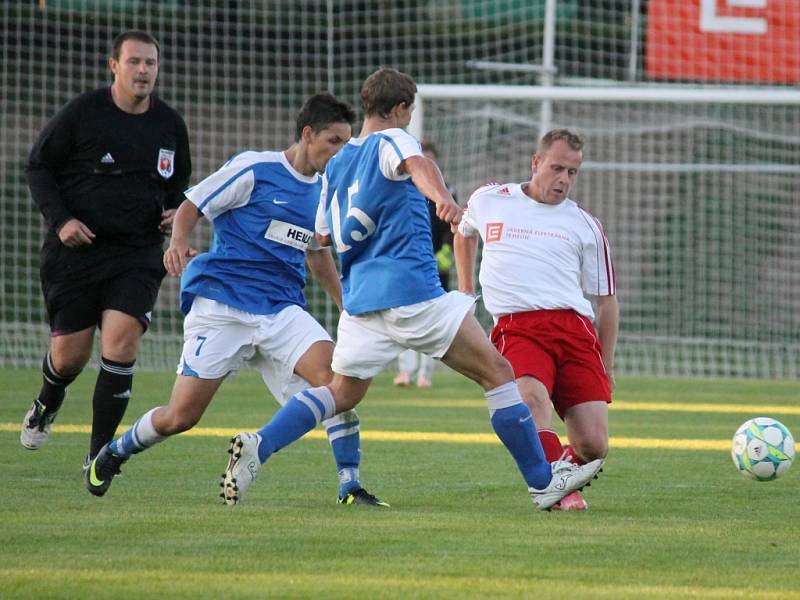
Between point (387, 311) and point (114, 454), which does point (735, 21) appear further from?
point (114, 454)

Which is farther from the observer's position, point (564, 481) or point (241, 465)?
point (564, 481)

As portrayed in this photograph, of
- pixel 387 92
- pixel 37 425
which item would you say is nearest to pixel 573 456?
pixel 387 92

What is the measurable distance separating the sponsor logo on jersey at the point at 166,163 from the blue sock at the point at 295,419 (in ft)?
5.76

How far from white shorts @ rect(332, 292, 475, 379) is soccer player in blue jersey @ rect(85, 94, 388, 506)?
14.0 inches

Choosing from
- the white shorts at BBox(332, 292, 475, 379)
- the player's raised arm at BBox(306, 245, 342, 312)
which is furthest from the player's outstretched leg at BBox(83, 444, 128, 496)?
the player's raised arm at BBox(306, 245, 342, 312)

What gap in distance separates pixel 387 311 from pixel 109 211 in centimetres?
191

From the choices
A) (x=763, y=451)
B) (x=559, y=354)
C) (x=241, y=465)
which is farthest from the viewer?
(x=763, y=451)

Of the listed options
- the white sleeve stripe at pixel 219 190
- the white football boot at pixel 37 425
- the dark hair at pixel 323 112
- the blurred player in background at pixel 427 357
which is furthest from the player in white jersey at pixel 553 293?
the blurred player in background at pixel 427 357

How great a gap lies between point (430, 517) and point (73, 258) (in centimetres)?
248

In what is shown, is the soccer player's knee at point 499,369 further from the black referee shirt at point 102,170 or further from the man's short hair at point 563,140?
the black referee shirt at point 102,170

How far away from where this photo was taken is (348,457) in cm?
668

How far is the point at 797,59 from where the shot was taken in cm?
1662

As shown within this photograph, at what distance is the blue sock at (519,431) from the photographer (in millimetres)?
6305

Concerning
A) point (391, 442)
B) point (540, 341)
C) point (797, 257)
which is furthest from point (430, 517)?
point (797, 257)
